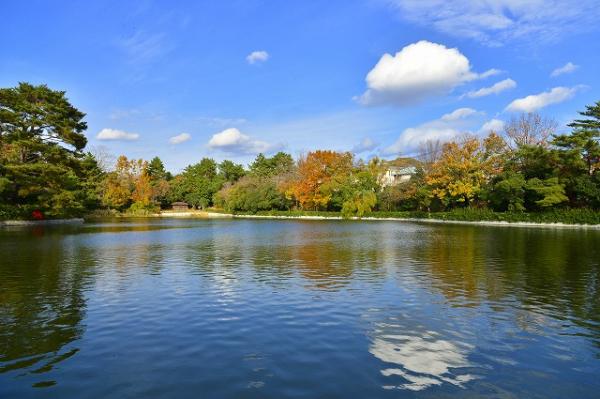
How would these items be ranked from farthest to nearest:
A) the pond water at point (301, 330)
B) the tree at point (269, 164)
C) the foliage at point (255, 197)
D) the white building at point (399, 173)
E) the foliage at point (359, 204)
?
the tree at point (269, 164) → the white building at point (399, 173) → the foliage at point (255, 197) → the foliage at point (359, 204) → the pond water at point (301, 330)

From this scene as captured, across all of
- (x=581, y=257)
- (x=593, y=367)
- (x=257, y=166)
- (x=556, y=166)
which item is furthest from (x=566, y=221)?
(x=257, y=166)

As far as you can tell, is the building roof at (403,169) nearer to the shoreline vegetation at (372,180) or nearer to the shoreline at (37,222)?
the shoreline vegetation at (372,180)

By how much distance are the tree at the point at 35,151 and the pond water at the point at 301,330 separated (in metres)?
25.8

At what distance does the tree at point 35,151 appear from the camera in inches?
1481

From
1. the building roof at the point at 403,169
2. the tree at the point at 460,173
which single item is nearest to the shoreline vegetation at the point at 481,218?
the tree at the point at 460,173

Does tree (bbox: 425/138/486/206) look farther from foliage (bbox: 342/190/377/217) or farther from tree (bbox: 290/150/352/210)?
tree (bbox: 290/150/352/210)

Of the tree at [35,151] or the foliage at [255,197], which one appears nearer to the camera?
the tree at [35,151]

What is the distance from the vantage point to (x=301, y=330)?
7922 millimetres

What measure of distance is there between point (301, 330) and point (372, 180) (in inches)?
2124

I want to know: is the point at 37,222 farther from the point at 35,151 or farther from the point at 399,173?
the point at 399,173

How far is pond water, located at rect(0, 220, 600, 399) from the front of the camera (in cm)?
561

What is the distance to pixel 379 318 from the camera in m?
8.67

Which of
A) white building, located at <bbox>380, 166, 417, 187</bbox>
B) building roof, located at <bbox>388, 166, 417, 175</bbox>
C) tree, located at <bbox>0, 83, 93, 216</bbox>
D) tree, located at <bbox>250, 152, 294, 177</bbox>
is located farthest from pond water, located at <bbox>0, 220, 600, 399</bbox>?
tree, located at <bbox>250, 152, 294, 177</bbox>

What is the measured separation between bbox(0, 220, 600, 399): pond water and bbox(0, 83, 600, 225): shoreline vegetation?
27.0m
